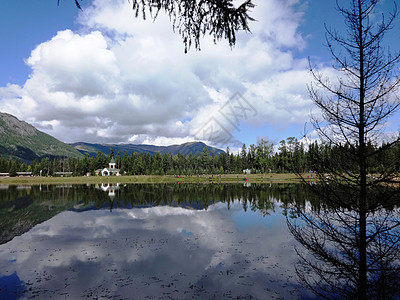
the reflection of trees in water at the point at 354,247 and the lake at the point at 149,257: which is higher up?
the reflection of trees in water at the point at 354,247

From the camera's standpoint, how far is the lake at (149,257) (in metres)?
11.8

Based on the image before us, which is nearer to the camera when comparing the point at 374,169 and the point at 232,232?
the point at 374,169

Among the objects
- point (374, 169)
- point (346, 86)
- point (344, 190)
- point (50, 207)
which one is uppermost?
point (346, 86)

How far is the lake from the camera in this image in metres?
11.8

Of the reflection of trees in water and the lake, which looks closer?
the reflection of trees in water

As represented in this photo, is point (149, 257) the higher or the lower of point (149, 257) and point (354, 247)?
the lower

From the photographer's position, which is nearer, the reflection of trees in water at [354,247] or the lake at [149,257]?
the reflection of trees in water at [354,247]

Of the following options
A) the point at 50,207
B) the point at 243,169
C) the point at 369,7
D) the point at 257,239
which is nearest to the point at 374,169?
the point at 369,7

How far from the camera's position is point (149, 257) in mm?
16219

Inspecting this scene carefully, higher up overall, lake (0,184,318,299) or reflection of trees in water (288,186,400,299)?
reflection of trees in water (288,186,400,299)

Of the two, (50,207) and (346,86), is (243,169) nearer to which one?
(50,207)

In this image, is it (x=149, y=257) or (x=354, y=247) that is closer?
(x=354, y=247)

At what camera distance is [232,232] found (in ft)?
73.4

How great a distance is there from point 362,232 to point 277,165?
429 ft
